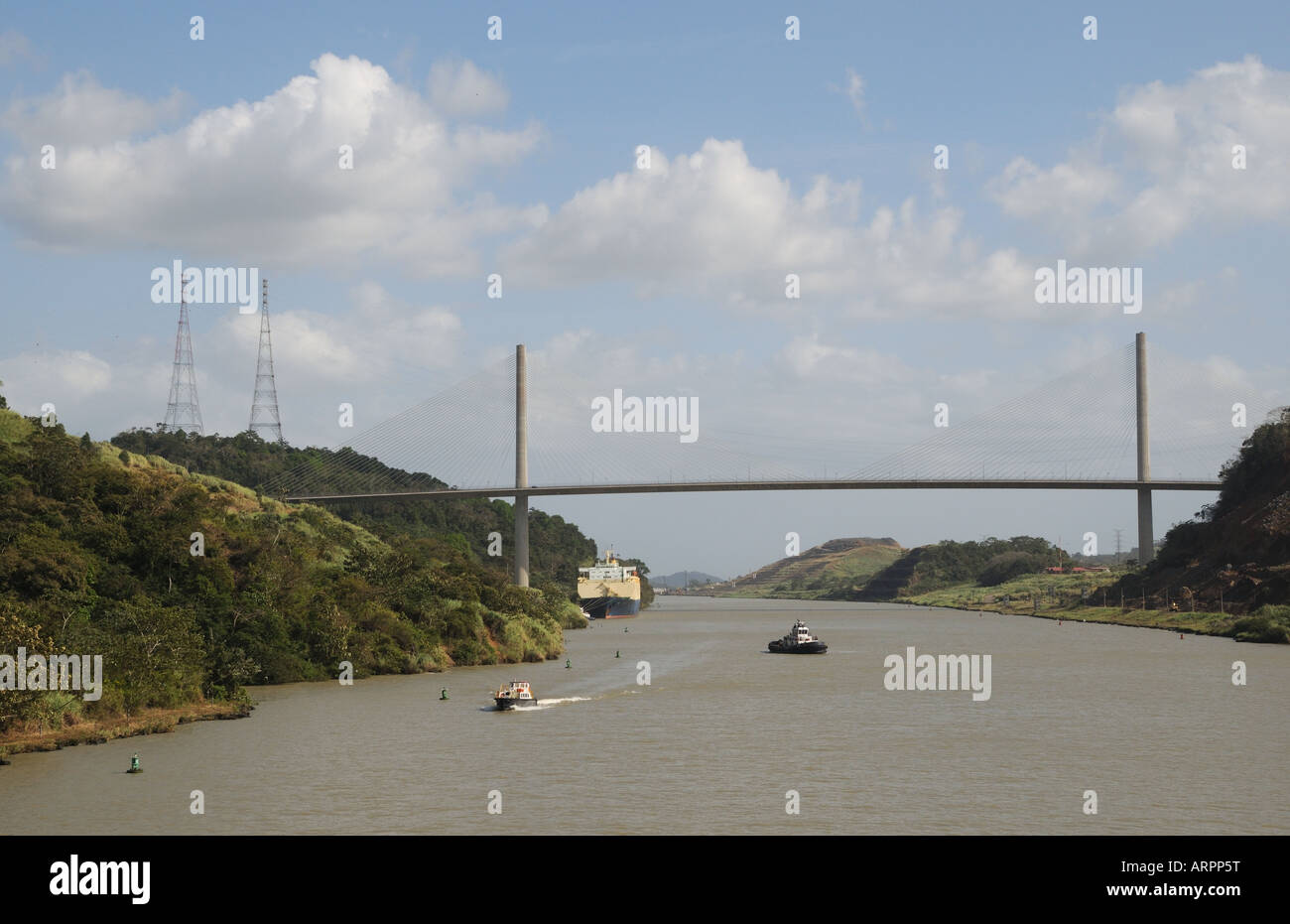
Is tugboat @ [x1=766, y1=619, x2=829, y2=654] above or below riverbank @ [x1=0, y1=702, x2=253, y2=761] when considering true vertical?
below

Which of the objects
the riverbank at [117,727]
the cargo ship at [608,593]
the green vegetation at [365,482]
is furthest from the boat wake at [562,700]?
the cargo ship at [608,593]

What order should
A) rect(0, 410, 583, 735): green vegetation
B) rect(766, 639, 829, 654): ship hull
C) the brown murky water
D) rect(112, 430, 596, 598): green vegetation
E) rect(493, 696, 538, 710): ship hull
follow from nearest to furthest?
the brown murky water
rect(0, 410, 583, 735): green vegetation
rect(493, 696, 538, 710): ship hull
rect(766, 639, 829, 654): ship hull
rect(112, 430, 596, 598): green vegetation

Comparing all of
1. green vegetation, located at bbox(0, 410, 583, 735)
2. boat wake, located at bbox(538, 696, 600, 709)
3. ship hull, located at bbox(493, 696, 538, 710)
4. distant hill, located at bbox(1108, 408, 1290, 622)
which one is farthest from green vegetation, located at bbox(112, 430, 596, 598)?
ship hull, located at bbox(493, 696, 538, 710)

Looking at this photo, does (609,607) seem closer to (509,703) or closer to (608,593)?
(608,593)

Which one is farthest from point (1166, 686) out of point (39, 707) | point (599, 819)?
point (39, 707)

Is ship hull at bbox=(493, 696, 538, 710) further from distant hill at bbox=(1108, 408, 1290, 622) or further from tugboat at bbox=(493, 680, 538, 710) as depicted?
distant hill at bbox=(1108, 408, 1290, 622)

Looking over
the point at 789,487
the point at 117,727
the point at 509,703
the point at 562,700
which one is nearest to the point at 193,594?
the point at 117,727

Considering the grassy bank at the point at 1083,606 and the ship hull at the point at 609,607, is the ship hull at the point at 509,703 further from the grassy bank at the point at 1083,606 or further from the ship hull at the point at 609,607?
the ship hull at the point at 609,607
